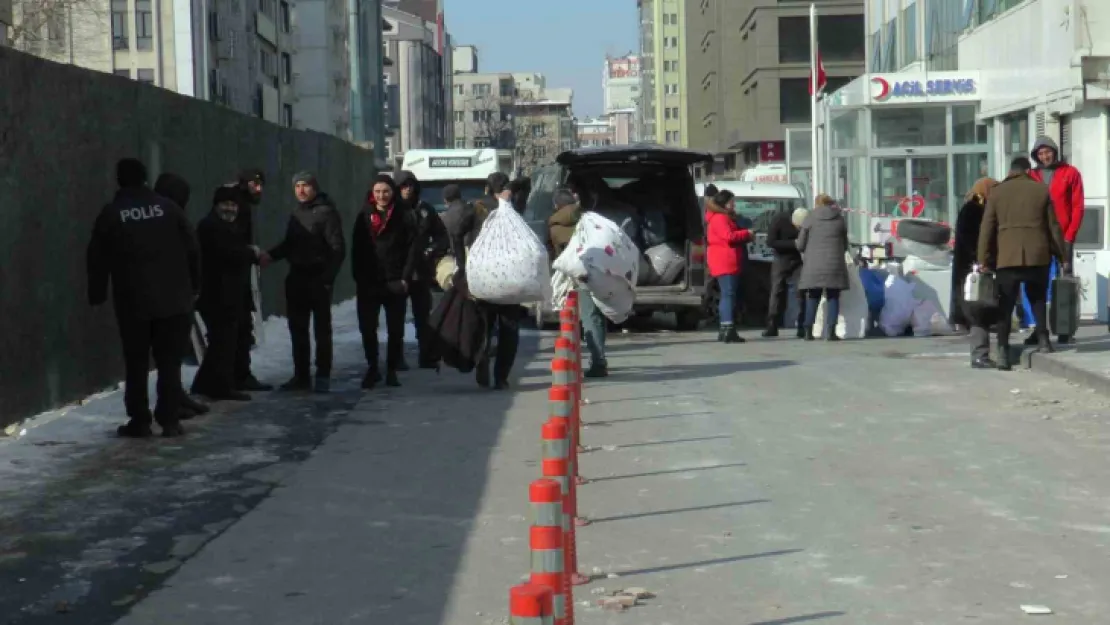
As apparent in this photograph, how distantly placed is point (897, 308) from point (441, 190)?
14473mm

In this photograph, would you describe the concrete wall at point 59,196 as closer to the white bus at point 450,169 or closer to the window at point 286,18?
the white bus at point 450,169

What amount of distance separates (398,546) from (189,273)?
14.3ft

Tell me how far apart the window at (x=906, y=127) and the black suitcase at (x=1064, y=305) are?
18.3 m

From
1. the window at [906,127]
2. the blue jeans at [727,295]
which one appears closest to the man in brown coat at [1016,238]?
the blue jeans at [727,295]

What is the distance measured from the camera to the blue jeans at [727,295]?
19925 millimetres

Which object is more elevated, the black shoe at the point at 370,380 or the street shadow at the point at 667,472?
the black shoe at the point at 370,380

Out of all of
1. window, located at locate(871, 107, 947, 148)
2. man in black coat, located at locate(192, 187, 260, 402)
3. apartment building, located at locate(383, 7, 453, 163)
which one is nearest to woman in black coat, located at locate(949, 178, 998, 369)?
man in black coat, located at locate(192, 187, 260, 402)

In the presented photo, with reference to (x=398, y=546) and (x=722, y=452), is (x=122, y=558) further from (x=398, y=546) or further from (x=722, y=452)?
(x=722, y=452)

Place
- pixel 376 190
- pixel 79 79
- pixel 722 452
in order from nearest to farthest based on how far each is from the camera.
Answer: pixel 722 452 < pixel 79 79 < pixel 376 190

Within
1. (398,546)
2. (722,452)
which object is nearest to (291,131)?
(722,452)

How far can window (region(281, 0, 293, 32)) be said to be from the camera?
88.6m

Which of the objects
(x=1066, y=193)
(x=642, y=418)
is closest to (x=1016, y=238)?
(x=1066, y=193)

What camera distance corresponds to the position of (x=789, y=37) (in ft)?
252

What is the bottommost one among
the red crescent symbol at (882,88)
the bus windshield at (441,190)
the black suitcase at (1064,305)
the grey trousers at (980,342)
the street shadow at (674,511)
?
the street shadow at (674,511)
